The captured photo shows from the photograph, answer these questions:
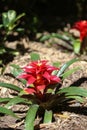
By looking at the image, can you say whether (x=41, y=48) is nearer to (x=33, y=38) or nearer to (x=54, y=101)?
(x=33, y=38)

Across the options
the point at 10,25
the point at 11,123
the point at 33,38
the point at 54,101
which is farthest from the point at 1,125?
the point at 33,38

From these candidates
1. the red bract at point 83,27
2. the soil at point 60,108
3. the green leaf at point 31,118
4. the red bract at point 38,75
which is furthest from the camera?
the red bract at point 83,27

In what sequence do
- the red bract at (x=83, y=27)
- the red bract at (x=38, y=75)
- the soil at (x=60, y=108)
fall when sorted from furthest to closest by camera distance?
the red bract at (x=83, y=27)
the soil at (x=60, y=108)
the red bract at (x=38, y=75)

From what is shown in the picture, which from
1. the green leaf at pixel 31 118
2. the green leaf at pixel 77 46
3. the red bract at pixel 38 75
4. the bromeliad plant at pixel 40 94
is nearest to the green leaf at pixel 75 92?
the bromeliad plant at pixel 40 94

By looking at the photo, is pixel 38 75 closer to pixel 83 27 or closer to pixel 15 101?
pixel 15 101

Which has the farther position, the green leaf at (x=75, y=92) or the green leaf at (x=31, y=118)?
the green leaf at (x=75, y=92)

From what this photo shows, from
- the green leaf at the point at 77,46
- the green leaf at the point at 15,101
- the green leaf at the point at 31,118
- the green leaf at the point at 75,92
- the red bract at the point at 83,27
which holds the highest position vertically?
the red bract at the point at 83,27

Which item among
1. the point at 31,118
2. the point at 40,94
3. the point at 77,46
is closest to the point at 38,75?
the point at 40,94

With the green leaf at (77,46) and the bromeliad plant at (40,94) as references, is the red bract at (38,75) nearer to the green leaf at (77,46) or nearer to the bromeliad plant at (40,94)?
the bromeliad plant at (40,94)
